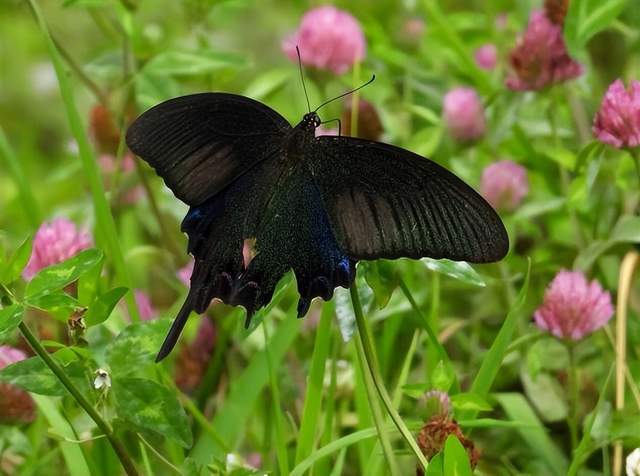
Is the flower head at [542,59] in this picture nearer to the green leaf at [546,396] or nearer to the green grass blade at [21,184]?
the green leaf at [546,396]

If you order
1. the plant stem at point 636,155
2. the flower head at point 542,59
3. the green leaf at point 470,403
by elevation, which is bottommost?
the green leaf at point 470,403

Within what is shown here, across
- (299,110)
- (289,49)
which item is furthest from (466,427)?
(299,110)

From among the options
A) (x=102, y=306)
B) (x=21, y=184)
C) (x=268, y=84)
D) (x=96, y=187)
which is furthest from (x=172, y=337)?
(x=268, y=84)

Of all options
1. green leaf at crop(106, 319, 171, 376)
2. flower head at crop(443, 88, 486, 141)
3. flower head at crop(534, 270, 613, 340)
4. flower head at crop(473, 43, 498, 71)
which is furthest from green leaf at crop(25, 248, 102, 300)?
flower head at crop(473, 43, 498, 71)

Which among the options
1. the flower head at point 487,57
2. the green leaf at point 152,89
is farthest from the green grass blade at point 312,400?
the flower head at point 487,57

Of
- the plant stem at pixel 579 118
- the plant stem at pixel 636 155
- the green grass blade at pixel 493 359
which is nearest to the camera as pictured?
the green grass blade at pixel 493 359

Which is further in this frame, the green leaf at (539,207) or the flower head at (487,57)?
the flower head at (487,57)

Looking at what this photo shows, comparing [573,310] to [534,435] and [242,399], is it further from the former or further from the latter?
[242,399]

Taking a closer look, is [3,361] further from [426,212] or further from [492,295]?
[492,295]
